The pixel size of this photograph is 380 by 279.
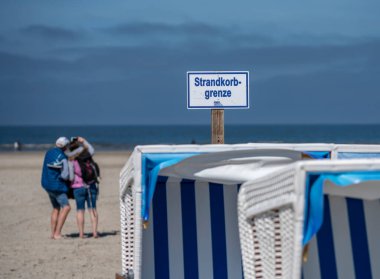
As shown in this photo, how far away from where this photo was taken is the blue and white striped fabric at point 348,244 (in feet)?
15.9

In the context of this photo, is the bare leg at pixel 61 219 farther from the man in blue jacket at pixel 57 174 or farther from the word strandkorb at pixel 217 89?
the word strandkorb at pixel 217 89

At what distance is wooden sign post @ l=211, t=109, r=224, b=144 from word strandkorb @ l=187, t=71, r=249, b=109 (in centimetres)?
11

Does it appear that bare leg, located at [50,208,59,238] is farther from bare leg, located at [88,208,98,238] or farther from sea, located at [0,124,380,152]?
sea, located at [0,124,380,152]

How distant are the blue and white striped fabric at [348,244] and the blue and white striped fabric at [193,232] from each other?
3.41ft

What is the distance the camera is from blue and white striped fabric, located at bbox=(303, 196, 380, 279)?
15.9ft

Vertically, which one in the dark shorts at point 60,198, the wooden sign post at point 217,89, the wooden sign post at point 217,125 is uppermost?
the wooden sign post at point 217,89

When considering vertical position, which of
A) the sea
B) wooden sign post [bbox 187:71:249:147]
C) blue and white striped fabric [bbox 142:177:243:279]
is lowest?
the sea

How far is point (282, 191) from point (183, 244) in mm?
2139

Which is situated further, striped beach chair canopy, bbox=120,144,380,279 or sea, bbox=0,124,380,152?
sea, bbox=0,124,380,152

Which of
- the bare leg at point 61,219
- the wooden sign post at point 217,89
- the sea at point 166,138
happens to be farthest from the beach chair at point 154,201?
the sea at point 166,138

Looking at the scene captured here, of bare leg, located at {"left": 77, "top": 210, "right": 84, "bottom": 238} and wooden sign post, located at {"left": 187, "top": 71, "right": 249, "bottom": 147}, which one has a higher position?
wooden sign post, located at {"left": 187, "top": 71, "right": 249, "bottom": 147}

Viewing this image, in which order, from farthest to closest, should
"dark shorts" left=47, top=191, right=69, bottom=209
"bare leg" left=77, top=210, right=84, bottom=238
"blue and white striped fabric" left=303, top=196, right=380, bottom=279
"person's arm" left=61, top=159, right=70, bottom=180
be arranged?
"bare leg" left=77, top=210, right=84, bottom=238 < "dark shorts" left=47, top=191, right=69, bottom=209 < "person's arm" left=61, top=159, right=70, bottom=180 < "blue and white striped fabric" left=303, top=196, right=380, bottom=279

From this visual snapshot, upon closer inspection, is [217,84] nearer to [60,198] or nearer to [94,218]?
[60,198]

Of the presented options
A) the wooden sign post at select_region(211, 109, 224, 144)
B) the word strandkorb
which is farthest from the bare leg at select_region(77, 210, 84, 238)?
the word strandkorb
